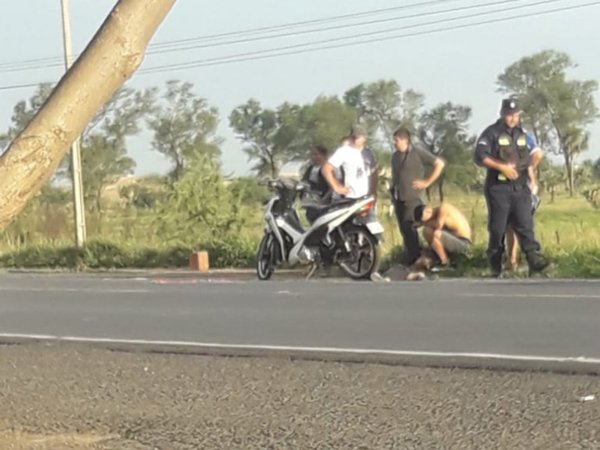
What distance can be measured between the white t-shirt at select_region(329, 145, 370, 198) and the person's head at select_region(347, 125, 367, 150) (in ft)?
0.28

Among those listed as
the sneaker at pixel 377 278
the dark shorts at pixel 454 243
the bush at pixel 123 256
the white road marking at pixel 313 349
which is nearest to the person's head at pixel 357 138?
the dark shorts at pixel 454 243

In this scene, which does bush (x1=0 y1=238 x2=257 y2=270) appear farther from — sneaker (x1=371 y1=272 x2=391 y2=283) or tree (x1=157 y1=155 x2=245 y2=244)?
sneaker (x1=371 y1=272 x2=391 y2=283)

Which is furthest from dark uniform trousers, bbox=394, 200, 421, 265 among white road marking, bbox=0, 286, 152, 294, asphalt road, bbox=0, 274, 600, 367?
white road marking, bbox=0, 286, 152, 294

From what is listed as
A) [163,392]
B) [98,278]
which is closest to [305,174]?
[98,278]

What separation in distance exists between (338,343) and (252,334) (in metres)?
1.11

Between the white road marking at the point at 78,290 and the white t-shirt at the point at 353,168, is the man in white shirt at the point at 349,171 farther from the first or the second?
the white road marking at the point at 78,290

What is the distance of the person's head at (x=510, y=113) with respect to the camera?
14.5 m

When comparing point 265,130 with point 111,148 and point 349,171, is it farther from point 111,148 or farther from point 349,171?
point 349,171

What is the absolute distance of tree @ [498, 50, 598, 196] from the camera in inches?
1884

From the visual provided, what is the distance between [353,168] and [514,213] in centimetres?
225

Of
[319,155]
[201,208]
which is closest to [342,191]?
[319,155]

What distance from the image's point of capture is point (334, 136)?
47.0m

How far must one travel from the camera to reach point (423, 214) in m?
15.4

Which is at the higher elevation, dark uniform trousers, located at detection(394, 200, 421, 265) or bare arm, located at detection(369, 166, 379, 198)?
bare arm, located at detection(369, 166, 379, 198)
